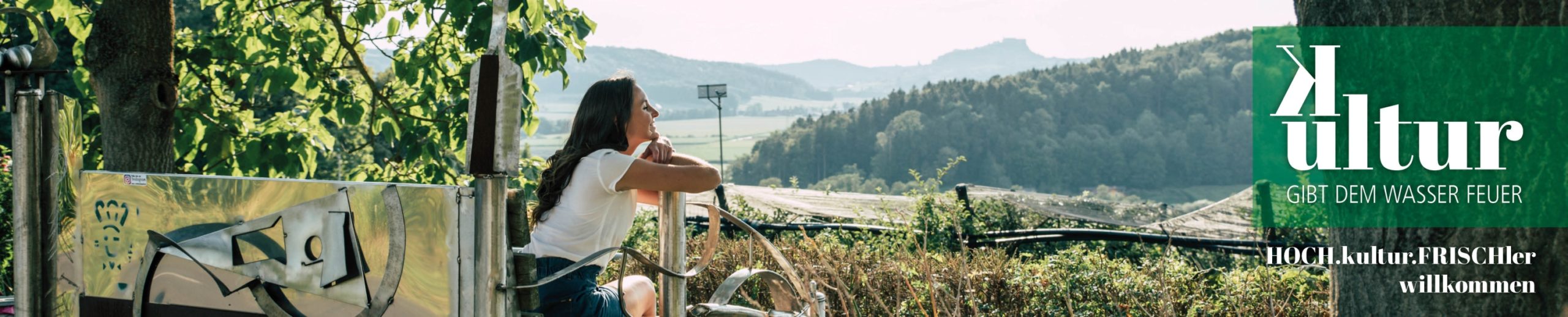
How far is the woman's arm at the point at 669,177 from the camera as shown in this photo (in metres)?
2.59

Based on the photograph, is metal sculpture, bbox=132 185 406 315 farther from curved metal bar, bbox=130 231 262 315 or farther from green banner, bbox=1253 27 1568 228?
green banner, bbox=1253 27 1568 228

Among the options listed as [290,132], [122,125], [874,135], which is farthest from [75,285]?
[874,135]

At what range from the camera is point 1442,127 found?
9.52ft

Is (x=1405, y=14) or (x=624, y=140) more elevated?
(x=1405, y=14)

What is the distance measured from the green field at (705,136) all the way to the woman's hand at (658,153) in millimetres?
123673

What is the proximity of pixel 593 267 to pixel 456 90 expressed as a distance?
3.26 meters

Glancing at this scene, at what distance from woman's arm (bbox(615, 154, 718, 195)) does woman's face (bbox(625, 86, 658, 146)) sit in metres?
0.24

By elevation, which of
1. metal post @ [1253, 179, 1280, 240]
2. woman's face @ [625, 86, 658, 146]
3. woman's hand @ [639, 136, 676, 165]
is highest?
woman's face @ [625, 86, 658, 146]

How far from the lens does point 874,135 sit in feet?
276

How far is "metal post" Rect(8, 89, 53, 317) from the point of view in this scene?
7.30ft

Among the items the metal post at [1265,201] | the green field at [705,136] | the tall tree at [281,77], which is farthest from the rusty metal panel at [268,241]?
the green field at [705,136]

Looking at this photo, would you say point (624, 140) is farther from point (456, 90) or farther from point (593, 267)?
point (456, 90)

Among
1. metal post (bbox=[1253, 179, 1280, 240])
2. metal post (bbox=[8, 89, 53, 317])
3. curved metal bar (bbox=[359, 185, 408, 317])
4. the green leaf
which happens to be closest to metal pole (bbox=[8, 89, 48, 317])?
metal post (bbox=[8, 89, 53, 317])

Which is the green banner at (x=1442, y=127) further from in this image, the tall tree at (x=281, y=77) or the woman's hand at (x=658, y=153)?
the tall tree at (x=281, y=77)
